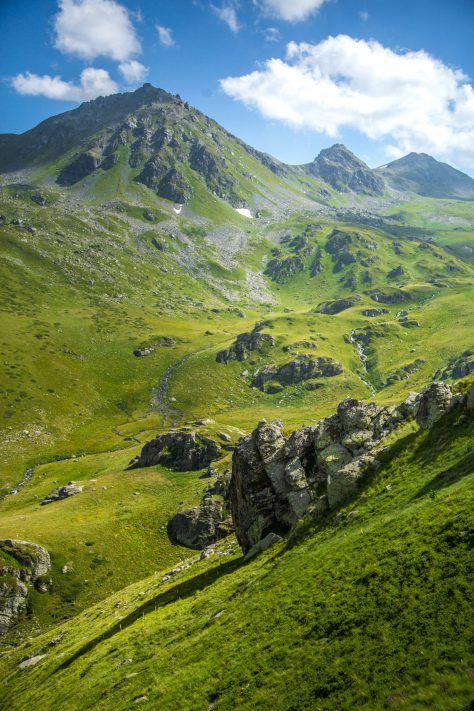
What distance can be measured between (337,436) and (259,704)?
3049cm

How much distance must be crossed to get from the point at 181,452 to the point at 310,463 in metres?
74.0

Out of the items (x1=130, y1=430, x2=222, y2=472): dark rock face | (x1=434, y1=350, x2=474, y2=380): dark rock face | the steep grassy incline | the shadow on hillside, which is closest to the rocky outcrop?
the steep grassy incline

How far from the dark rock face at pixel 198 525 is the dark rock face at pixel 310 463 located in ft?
84.4

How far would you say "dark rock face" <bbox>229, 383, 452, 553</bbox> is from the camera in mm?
37344

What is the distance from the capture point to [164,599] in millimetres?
43125

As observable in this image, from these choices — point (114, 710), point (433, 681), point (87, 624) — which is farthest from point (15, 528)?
point (433, 681)

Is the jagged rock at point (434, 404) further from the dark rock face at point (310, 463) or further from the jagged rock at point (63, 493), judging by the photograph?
the jagged rock at point (63, 493)

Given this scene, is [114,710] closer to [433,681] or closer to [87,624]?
[433,681]

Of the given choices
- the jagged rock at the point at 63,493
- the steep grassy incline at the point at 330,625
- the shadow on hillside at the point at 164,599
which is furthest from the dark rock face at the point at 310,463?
the jagged rock at the point at 63,493

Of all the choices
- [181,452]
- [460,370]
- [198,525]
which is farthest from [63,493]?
[460,370]

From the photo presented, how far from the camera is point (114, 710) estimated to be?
24641 millimetres

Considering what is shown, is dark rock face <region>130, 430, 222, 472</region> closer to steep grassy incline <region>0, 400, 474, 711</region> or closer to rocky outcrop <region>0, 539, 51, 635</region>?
rocky outcrop <region>0, 539, 51, 635</region>

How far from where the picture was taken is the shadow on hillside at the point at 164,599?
1515 inches

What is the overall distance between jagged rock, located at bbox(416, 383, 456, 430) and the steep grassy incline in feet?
3.79
